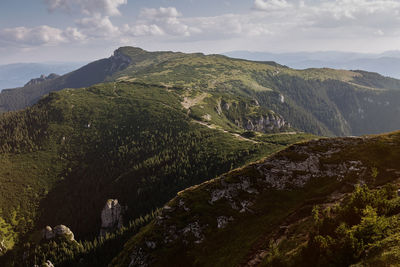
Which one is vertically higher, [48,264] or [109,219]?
[109,219]

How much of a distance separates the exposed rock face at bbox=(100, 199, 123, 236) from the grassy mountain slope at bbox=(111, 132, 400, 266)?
427ft

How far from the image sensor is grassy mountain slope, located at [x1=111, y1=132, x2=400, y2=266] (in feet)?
98.6

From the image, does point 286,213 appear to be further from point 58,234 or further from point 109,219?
point 58,234

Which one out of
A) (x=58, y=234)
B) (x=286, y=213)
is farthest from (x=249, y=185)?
(x=58, y=234)

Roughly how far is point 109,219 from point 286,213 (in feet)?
526

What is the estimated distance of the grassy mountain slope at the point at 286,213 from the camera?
98.6ft

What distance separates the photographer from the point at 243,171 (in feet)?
206

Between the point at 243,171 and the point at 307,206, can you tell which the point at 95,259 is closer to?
the point at 243,171

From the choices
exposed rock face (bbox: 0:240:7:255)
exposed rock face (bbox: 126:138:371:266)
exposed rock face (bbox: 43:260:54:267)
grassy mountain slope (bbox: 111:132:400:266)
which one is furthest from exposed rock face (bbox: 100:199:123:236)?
exposed rock face (bbox: 126:138:371:266)

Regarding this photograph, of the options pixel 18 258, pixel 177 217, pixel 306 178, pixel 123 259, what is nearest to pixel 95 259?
pixel 18 258

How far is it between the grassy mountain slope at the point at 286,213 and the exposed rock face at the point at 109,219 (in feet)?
427

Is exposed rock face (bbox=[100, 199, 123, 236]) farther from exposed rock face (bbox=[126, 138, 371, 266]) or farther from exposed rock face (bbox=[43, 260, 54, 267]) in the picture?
exposed rock face (bbox=[126, 138, 371, 266])

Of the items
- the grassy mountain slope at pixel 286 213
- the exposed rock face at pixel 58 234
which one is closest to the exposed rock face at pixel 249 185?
the grassy mountain slope at pixel 286 213

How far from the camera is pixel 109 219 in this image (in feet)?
570
